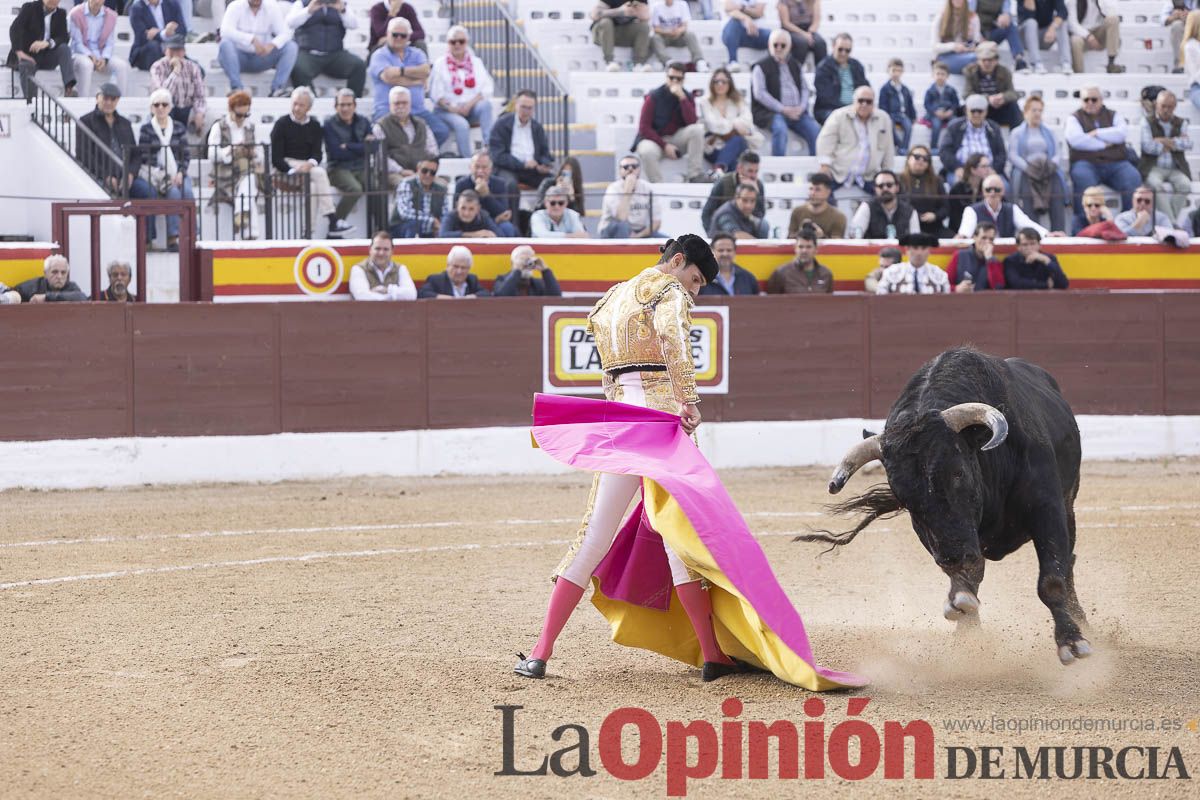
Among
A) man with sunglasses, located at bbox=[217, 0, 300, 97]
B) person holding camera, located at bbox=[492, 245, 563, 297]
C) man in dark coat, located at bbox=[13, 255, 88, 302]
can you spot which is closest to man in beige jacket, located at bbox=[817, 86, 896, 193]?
person holding camera, located at bbox=[492, 245, 563, 297]

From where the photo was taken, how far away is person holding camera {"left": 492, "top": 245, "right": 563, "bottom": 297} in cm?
1198

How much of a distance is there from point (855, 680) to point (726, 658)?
47cm

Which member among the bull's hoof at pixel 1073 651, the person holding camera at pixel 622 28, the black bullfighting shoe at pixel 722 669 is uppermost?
the person holding camera at pixel 622 28

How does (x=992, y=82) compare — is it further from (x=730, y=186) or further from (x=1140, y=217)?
(x=730, y=186)

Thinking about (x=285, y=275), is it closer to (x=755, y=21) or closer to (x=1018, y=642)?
(x=755, y=21)

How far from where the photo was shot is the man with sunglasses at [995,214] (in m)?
13.1

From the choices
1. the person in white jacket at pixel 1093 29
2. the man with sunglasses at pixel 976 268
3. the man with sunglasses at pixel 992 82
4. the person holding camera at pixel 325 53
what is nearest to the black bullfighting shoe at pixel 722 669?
the man with sunglasses at pixel 976 268

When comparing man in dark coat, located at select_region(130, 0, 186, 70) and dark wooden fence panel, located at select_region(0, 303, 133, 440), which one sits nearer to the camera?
dark wooden fence panel, located at select_region(0, 303, 133, 440)

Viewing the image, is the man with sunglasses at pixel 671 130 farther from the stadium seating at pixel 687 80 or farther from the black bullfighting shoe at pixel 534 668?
the black bullfighting shoe at pixel 534 668

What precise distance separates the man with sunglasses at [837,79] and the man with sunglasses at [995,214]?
1950 mm

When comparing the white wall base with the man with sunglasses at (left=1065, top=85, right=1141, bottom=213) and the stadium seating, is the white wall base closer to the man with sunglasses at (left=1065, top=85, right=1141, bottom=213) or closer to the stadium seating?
the stadium seating

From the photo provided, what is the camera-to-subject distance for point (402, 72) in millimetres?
13828

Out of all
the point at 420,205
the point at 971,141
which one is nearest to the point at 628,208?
the point at 420,205

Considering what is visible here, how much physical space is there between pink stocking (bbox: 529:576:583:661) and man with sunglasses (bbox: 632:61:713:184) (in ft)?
28.2
